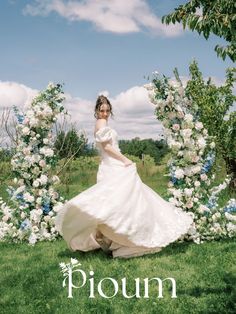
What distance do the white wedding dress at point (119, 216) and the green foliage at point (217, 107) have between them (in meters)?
10.5

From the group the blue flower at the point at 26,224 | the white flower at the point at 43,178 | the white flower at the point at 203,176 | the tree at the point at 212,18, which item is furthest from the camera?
the white flower at the point at 43,178

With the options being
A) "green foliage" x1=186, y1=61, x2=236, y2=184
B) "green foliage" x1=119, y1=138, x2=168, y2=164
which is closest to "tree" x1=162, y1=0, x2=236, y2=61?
"green foliage" x1=186, y1=61, x2=236, y2=184

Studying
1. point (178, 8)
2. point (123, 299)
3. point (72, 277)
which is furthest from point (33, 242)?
point (178, 8)

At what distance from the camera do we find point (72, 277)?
791 centimetres

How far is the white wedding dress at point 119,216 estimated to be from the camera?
8562 millimetres

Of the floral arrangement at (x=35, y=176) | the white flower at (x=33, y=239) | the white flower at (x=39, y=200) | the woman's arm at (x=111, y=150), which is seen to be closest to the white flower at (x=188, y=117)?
the woman's arm at (x=111, y=150)

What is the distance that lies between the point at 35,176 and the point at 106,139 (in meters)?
2.54

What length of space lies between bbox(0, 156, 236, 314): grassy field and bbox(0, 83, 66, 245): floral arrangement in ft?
1.80

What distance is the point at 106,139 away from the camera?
30.4 feet

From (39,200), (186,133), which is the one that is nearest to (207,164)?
(186,133)

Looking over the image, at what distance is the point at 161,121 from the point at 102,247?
8.65 feet

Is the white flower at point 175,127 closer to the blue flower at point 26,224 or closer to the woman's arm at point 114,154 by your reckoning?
the woman's arm at point 114,154

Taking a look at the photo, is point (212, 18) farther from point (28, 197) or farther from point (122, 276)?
point (28, 197)

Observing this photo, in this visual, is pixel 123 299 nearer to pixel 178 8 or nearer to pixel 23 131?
pixel 178 8
